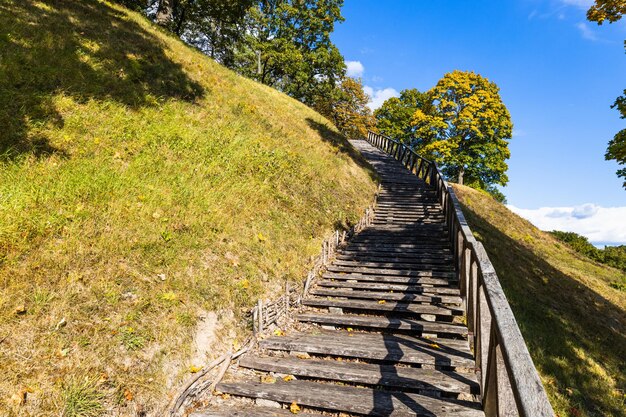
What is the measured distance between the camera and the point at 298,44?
101 feet

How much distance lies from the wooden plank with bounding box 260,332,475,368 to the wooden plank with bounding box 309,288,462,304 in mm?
1189

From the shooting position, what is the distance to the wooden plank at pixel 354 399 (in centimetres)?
362

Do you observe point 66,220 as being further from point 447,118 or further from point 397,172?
point 447,118

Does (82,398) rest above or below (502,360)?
below

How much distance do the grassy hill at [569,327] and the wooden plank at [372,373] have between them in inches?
107

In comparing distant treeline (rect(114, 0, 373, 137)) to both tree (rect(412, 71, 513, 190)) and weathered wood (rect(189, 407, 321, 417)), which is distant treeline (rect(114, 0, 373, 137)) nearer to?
tree (rect(412, 71, 513, 190))

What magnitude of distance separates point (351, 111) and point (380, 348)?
142 feet

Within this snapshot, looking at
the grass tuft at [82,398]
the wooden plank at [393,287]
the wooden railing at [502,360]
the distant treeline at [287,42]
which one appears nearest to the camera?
the wooden railing at [502,360]

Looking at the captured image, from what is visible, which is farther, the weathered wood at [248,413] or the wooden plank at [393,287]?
the wooden plank at [393,287]

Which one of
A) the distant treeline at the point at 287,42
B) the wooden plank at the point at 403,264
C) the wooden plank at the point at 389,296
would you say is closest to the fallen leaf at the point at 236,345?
the wooden plank at the point at 389,296

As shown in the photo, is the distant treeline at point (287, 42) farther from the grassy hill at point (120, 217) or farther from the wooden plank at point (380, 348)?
the wooden plank at point (380, 348)

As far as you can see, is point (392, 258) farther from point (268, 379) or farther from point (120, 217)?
point (120, 217)

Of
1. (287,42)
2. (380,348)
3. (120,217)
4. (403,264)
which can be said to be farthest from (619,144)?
(287,42)

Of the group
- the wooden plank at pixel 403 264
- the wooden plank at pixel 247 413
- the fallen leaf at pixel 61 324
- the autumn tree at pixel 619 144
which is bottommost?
the wooden plank at pixel 247 413
